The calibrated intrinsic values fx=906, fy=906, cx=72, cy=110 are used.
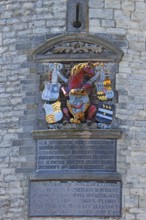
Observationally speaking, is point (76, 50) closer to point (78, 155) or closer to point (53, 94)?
point (53, 94)

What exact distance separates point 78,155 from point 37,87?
→ 1.47 metres

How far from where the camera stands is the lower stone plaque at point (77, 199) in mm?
15461

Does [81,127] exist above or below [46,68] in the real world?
below

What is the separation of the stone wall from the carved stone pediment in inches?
6.7

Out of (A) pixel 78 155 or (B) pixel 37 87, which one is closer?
(A) pixel 78 155

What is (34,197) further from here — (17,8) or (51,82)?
(17,8)

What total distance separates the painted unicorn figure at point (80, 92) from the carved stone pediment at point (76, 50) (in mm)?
222

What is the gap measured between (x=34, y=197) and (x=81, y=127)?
1461 millimetres

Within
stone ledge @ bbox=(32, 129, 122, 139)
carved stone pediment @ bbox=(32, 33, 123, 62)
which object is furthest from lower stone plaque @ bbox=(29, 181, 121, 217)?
carved stone pediment @ bbox=(32, 33, 123, 62)

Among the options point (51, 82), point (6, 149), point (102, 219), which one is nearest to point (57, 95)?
point (51, 82)

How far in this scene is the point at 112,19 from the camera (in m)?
16.4

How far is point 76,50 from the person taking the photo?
53.2 ft

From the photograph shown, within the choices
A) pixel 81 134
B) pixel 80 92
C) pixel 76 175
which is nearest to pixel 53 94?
pixel 80 92

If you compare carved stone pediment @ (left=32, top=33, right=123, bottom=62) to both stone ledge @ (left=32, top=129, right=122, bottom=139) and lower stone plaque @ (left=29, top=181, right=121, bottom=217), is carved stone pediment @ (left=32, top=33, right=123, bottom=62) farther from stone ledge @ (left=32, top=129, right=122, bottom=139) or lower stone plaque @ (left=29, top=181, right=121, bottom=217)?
lower stone plaque @ (left=29, top=181, right=121, bottom=217)
